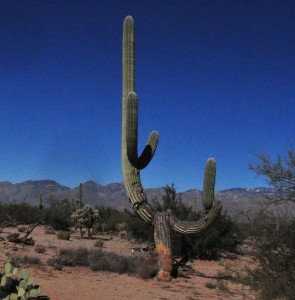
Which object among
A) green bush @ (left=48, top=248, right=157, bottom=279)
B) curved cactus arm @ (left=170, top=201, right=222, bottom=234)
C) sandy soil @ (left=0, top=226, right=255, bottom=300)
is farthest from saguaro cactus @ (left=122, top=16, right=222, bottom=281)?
sandy soil @ (left=0, top=226, right=255, bottom=300)

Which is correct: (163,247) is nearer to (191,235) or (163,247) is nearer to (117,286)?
(117,286)

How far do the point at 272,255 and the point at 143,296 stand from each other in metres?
3.96

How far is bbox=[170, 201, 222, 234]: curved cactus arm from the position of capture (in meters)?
12.3

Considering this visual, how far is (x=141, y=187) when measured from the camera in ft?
43.4

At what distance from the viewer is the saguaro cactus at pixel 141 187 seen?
12203 mm

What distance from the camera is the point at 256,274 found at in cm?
735

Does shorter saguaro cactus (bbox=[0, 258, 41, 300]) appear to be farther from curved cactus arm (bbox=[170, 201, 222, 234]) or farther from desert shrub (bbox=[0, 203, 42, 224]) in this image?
desert shrub (bbox=[0, 203, 42, 224])

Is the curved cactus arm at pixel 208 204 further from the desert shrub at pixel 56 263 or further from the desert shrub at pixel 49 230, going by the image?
the desert shrub at pixel 49 230

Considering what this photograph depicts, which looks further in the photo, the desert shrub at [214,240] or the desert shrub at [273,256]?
the desert shrub at [214,240]

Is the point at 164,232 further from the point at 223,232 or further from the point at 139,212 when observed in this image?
the point at 223,232

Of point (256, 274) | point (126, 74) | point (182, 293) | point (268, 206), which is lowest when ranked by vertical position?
point (182, 293)

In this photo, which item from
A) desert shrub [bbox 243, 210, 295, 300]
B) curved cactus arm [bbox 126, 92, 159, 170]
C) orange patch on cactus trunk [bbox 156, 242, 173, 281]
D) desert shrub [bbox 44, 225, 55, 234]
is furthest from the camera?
desert shrub [bbox 44, 225, 55, 234]

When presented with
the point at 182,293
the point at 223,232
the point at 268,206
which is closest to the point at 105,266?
the point at 182,293

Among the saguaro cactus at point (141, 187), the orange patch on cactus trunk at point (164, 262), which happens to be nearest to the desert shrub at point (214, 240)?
the saguaro cactus at point (141, 187)
